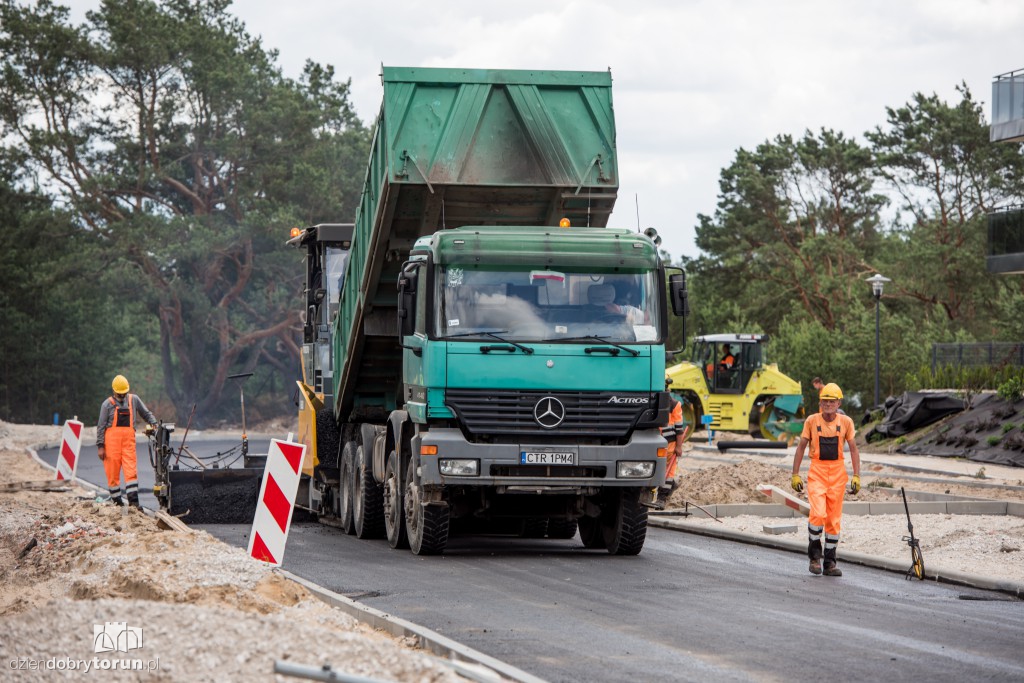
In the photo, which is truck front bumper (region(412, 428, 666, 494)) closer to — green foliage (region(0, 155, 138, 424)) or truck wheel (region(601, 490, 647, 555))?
truck wheel (region(601, 490, 647, 555))

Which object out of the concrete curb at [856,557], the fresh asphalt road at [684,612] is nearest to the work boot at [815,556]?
the fresh asphalt road at [684,612]

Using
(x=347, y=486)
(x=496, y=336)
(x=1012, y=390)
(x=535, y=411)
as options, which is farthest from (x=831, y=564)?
(x=1012, y=390)

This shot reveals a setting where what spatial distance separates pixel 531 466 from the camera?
14.7 meters

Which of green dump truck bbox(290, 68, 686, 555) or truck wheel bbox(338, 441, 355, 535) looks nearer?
green dump truck bbox(290, 68, 686, 555)

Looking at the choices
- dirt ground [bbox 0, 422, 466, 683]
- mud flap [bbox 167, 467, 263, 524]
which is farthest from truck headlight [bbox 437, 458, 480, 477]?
mud flap [bbox 167, 467, 263, 524]

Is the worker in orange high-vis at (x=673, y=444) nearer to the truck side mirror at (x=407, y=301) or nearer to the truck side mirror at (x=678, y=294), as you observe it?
the truck side mirror at (x=678, y=294)

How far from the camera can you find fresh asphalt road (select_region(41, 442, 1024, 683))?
8961 mm

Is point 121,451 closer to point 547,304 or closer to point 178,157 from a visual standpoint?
point 547,304

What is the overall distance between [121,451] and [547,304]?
7322 mm

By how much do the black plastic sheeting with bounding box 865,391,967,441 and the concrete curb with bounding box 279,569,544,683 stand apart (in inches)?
1067

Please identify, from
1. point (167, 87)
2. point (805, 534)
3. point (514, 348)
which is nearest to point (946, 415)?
point (805, 534)

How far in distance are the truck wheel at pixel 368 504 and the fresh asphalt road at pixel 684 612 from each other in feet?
3.12

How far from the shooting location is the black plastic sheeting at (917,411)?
3591 centimetres

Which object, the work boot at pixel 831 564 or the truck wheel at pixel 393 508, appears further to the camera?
the truck wheel at pixel 393 508
